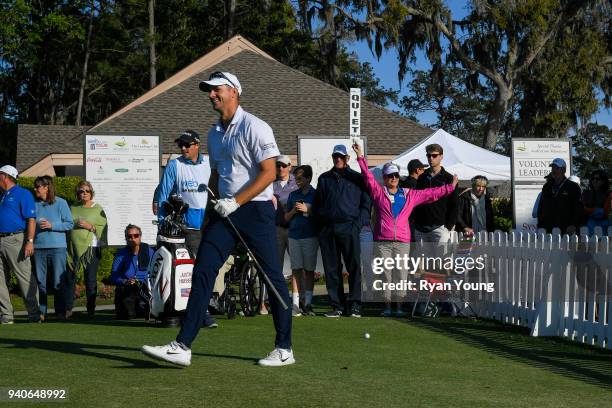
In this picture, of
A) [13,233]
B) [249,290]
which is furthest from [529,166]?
[13,233]

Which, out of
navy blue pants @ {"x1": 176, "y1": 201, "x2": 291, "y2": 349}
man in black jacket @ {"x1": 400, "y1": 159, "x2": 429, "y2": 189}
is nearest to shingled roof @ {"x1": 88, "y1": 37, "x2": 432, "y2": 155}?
man in black jacket @ {"x1": 400, "y1": 159, "x2": 429, "y2": 189}

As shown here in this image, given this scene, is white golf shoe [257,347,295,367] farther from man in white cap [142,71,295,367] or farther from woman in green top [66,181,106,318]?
woman in green top [66,181,106,318]

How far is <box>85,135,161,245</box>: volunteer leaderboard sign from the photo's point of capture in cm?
1925

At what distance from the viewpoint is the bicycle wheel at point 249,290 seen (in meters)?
12.7

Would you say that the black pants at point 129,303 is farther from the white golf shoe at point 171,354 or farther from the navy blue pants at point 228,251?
the white golf shoe at point 171,354

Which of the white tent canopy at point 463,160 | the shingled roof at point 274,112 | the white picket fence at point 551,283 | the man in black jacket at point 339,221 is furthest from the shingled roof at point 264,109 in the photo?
the white picket fence at point 551,283

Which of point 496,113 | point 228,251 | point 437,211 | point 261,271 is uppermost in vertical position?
point 496,113

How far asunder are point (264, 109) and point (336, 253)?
18.9m

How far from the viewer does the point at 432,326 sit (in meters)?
11.5

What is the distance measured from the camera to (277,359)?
7395mm

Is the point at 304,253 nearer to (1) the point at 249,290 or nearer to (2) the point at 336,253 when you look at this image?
(2) the point at 336,253

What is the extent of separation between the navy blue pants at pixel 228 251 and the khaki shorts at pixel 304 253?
587cm

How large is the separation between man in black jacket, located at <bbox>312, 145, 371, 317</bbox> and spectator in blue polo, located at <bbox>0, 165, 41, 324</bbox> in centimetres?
355

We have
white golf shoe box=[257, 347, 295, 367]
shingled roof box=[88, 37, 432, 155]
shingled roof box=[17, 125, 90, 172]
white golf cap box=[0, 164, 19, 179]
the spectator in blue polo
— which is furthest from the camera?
A: shingled roof box=[17, 125, 90, 172]
